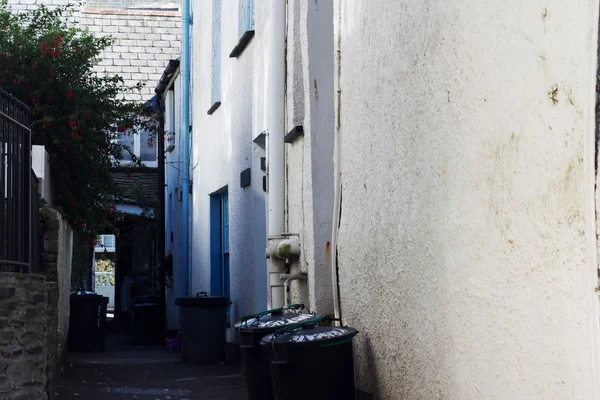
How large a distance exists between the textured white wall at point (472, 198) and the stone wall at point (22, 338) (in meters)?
2.41

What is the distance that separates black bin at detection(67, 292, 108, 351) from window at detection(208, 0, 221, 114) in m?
3.78

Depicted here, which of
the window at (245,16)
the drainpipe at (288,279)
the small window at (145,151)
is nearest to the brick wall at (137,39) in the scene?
the small window at (145,151)

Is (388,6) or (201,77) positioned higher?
(201,77)

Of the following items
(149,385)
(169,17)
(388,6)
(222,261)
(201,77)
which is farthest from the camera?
(169,17)

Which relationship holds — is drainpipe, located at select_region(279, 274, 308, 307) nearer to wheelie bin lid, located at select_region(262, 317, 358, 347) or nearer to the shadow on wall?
the shadow on wall

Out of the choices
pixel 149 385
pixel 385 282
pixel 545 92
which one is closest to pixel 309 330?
pixel 385 282

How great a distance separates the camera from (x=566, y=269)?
12.0 feet

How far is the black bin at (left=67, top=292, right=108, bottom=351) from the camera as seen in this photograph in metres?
15.9

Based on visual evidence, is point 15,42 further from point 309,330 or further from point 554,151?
point 554,151

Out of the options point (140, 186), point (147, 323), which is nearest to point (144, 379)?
point (147, 323)

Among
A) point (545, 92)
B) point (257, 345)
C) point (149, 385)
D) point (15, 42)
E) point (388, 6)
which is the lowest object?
point (149, 385)

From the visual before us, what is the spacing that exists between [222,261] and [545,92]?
11.1 metres

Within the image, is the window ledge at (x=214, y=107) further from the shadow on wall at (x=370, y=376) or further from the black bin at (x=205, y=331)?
the shadow on wall at (x=370, y=376)

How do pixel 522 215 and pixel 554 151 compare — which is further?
pixel 522 215
